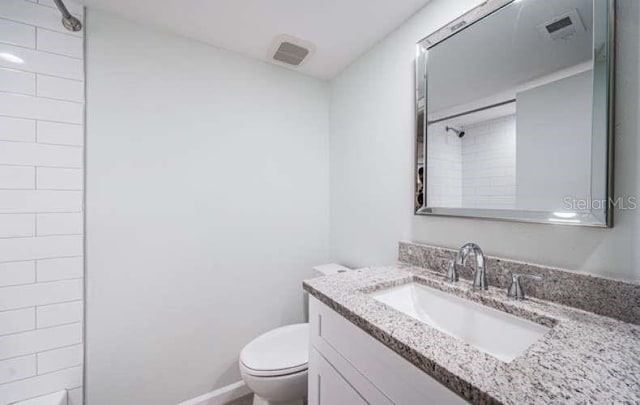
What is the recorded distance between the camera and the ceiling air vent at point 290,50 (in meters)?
1.50

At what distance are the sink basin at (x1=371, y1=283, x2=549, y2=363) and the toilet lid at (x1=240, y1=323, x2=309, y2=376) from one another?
24.2 inches

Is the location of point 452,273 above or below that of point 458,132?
below

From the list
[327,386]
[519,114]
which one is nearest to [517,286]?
[519,114]

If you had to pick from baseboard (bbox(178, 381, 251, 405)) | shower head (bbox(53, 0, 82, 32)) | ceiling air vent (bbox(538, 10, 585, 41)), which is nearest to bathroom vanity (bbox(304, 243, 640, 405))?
ceiling air vent (bbox(538, 10, 585, 41))

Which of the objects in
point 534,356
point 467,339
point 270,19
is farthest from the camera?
point 270,19

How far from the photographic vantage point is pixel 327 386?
916mm

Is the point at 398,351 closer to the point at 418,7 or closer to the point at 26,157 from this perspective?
the point at 418,7

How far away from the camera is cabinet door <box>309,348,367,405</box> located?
81cm

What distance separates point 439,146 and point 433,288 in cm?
65

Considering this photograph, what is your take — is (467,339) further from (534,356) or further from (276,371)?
(276,371)

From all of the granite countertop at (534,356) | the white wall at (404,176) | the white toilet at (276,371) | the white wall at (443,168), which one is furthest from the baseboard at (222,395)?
the white wall at (443,168)

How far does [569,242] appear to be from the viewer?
31.7 inches

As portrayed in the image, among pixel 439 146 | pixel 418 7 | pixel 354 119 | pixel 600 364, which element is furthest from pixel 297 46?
pixel 600 364

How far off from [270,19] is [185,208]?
3.75ft
